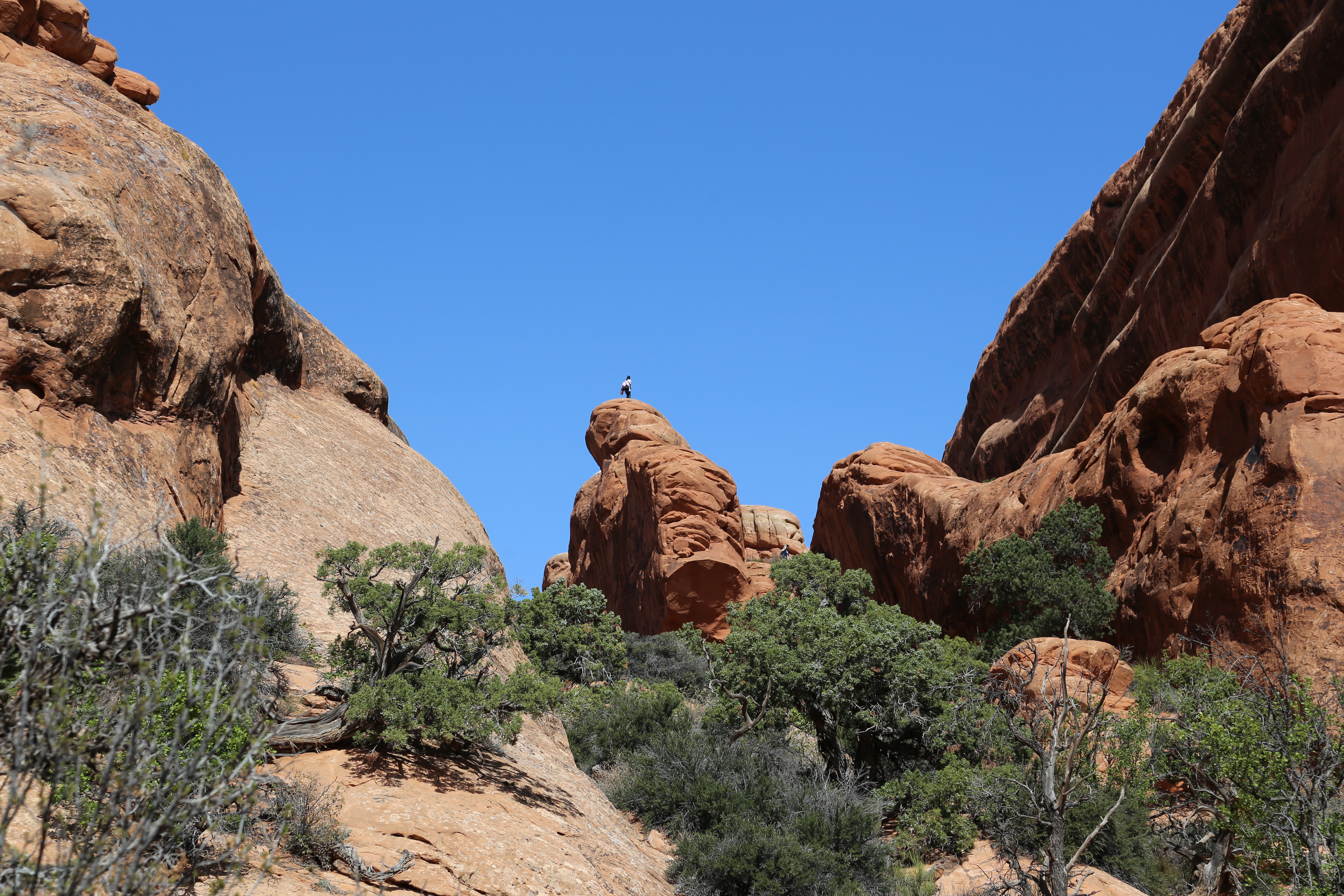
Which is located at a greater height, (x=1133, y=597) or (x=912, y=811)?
(x=1133, y=597)

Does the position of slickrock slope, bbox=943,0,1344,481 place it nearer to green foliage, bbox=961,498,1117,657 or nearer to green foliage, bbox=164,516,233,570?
green foliage, bbox=961,498,1117,657

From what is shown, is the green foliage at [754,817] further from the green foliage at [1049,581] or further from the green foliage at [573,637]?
the green foliage at [1049,581]

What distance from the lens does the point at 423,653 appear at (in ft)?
50.8

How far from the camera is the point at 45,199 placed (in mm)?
16250

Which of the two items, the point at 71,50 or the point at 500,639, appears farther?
the point at 71,50

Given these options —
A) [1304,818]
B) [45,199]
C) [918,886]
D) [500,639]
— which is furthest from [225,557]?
[1304,818]

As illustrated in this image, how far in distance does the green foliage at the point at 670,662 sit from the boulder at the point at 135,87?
21442 millimetres

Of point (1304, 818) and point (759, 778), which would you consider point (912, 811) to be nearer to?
point (759, 778)

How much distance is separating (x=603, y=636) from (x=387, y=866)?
13.4 m

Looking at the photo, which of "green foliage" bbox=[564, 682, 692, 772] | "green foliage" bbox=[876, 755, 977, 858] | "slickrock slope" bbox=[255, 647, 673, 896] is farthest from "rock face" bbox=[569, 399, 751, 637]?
"slickrock slope" bbox=[255, 647, 673, 896]

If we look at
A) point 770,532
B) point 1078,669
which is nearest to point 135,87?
point 1078,669

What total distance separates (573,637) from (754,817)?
28.6 ft

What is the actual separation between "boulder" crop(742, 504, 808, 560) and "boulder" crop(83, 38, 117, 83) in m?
49.0

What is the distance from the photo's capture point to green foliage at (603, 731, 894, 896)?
15.4 metres
